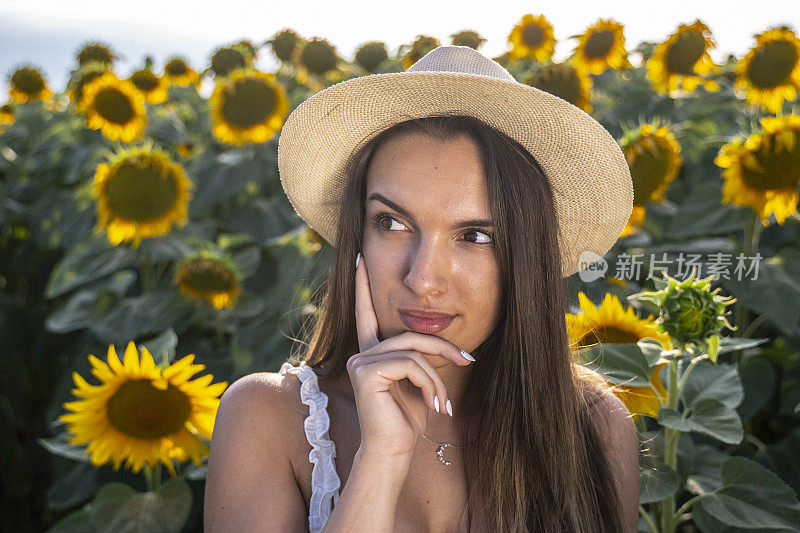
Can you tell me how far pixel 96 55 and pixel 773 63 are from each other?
3.14 meters

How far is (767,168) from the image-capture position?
2.04m

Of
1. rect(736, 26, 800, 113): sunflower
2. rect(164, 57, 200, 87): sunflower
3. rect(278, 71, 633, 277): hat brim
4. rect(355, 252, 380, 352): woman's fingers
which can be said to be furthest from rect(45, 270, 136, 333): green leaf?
rect(736, 26, 800, 113): sunflower

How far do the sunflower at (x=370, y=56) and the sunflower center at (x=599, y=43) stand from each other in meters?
0.97

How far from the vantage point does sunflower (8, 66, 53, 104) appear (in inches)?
171

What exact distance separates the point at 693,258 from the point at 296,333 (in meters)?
1.19

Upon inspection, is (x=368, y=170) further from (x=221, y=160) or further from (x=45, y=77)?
(x=45, y=77)

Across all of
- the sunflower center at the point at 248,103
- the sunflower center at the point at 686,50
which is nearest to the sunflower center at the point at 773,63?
the sunflower center at the point at 686,50

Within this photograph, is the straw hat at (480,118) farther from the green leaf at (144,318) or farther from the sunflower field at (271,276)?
the green leaf at (144,318)

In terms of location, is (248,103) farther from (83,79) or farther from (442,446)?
(442,446)

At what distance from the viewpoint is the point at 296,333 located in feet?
7.16

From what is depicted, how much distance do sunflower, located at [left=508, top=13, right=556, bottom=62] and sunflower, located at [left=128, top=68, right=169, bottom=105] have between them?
1684mm

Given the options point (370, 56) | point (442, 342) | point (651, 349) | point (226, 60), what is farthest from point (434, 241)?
point (226, 60)

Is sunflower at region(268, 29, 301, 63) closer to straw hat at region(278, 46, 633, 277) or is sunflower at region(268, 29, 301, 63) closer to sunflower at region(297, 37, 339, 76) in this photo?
sunflower at region(297, 37, 339, 76)

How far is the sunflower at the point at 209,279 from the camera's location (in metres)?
2.20
